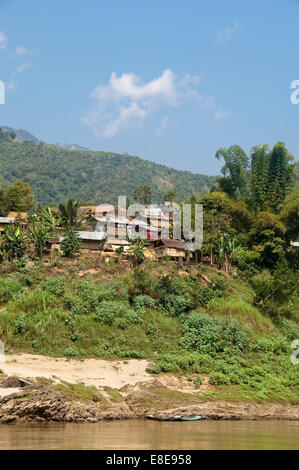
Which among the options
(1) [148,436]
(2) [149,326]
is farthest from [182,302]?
(1) [148,436]

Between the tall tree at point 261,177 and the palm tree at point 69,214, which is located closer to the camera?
the palm tree at point 69,214

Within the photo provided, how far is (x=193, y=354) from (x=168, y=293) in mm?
5297

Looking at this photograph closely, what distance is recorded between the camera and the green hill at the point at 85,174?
108188 mm

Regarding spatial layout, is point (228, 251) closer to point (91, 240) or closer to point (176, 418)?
point (91, 240)

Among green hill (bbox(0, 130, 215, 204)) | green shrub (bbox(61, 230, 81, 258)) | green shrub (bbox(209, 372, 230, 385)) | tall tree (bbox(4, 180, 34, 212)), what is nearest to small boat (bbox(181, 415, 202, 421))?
green shrub (bbox(209, 372, 230, 385))

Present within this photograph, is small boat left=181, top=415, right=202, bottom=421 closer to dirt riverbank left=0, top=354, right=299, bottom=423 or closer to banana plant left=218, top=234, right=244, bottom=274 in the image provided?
dirt riverbank left=0, top=354, right=299, bottom=423

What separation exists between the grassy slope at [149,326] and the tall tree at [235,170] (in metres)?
16.8

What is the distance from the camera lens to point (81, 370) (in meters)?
20.6

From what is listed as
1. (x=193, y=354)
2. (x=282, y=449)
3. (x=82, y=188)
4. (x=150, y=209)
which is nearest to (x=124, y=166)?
(x=82, y=188)

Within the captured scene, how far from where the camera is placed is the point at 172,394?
19.1 m

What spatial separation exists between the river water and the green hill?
81789 mm

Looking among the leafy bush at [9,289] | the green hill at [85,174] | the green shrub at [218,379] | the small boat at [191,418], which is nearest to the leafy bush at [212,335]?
the green shrub at [218,379]

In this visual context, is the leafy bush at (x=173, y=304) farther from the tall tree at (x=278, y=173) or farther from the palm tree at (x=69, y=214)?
the tall tree at (x=278, y=173)
